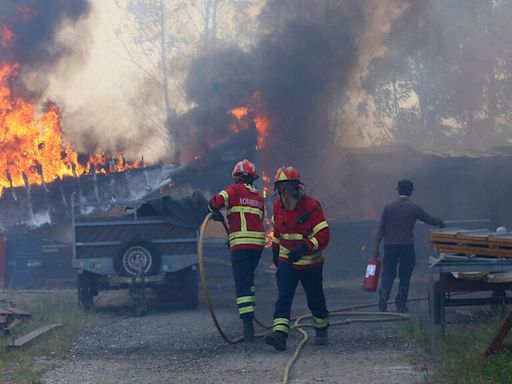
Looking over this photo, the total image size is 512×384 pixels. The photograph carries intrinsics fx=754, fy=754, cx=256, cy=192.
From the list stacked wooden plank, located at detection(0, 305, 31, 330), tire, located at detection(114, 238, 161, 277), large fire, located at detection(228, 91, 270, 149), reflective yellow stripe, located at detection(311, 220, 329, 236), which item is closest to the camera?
reflective yellow stripe, located at detection(311, 220, 329, 236)

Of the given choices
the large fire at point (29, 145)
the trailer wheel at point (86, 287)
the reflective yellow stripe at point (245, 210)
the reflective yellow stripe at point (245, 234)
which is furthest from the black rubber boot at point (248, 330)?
the large fire at point (29, 145)

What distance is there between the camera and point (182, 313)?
11023mm

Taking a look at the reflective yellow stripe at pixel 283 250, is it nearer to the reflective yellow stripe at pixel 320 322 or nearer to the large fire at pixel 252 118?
the reflective yellow stripe at pixel 320 322

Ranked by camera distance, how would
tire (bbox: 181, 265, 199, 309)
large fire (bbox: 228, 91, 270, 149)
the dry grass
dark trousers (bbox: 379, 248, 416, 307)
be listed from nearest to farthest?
the dry grass < dark trousers (bbox: 379, 248, 416, 307) < tire (bbox: 181, 265, 199, 309) < large fire (bbox: 228, 91, 270, 149)

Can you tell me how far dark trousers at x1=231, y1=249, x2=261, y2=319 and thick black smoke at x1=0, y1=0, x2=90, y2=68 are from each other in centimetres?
1214

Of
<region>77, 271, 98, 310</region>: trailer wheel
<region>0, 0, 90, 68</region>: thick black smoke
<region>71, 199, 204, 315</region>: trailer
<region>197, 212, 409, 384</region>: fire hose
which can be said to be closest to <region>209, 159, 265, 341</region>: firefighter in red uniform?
<region>197, 212, 409, 384</region>: fire hose

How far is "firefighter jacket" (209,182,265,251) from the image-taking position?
8.51 meters

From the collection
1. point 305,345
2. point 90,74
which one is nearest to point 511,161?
point 305,345

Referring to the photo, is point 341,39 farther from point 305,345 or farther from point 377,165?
point 305,345

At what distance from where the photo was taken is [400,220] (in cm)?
1038

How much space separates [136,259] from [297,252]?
4.31 meters

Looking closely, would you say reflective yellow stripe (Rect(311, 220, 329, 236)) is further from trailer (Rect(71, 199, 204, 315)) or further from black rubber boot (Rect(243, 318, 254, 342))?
trailer (Rect(71, 199, 204, 315))

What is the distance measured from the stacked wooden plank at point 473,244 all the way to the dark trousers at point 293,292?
132 cm

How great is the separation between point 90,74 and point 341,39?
12.5 m
